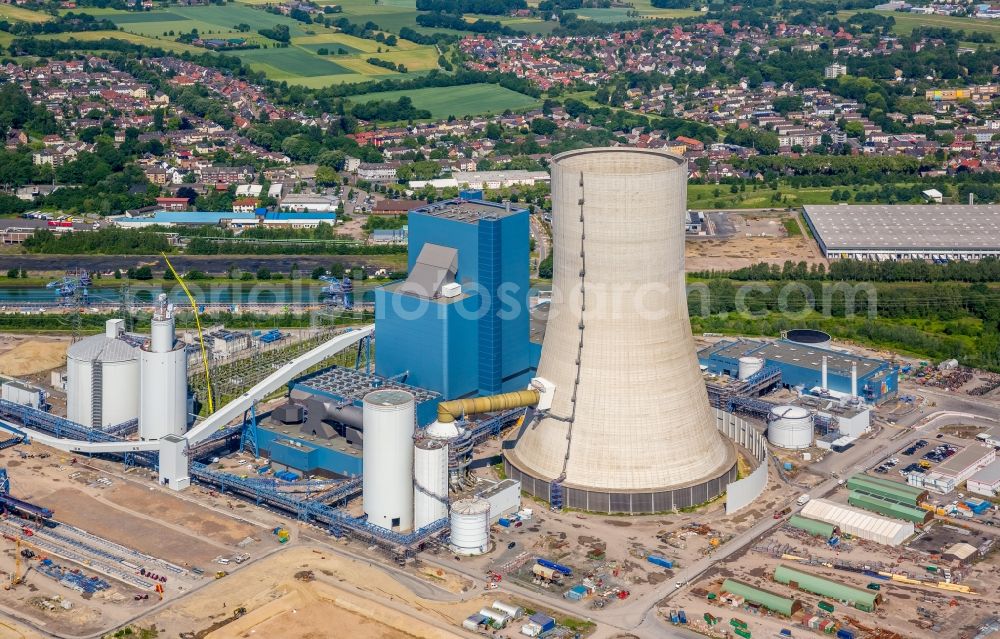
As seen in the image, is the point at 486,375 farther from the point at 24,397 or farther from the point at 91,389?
the point at 24,397

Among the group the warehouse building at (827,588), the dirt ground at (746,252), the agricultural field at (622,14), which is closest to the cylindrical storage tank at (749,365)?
the warehouse building at (827,588)

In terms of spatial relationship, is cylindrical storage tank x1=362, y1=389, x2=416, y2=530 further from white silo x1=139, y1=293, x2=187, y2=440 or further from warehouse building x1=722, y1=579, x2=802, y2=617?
warehouse building x1=722, y1=579, x2=802, y2=617

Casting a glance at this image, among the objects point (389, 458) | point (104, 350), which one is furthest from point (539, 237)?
point (389, 458)

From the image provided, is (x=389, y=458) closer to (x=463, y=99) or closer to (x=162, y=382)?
(x=162, y=382)

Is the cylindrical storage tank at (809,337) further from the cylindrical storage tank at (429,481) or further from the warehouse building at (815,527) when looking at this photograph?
the cylindrical storage tank at (429,481)

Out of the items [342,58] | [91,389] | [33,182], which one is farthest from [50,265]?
[342,58]
